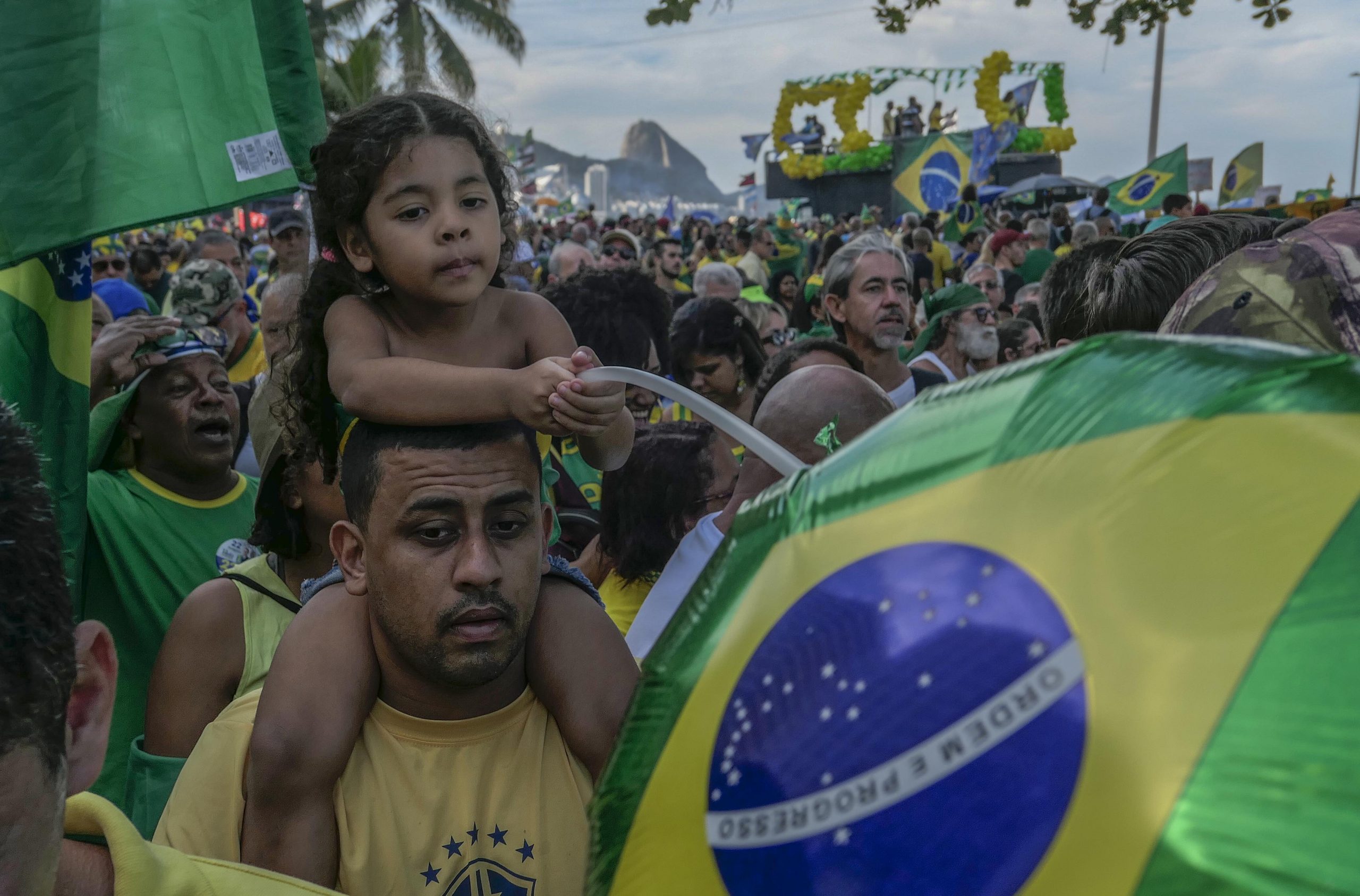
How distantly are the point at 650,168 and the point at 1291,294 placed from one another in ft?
403

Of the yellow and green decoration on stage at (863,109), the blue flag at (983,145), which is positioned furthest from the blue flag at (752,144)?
the blue flag at (983,145)

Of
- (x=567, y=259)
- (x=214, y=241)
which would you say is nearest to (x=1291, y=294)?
(x=567, y=259)

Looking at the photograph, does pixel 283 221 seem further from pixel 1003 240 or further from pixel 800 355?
pixel 1003 240

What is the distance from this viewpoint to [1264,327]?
1.33 metres

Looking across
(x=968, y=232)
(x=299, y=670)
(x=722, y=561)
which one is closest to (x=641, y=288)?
(x=299, y=670)

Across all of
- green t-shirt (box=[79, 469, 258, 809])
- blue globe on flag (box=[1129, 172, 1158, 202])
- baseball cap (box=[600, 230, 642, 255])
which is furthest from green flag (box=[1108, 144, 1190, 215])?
green t-shirt (box=[79, 469, 258, 809])

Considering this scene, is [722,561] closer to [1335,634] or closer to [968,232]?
[1335,634]

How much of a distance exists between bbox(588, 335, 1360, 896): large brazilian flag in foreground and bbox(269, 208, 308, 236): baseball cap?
667cm

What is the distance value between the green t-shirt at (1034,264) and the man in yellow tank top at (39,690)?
9.49 metres

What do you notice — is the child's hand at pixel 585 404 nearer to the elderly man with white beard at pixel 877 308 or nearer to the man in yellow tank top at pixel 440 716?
the man in yellow tank top at pixel 440 716

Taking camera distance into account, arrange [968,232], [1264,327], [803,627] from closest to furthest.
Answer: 1. [803,627]
2. [1264,327]
3. [968,232]

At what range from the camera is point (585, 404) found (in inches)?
68.6

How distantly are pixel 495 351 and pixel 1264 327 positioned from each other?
4.41ft

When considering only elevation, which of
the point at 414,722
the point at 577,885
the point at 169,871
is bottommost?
the point at 577,885
